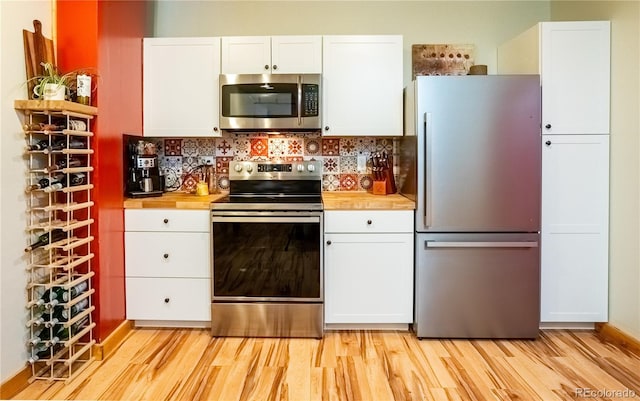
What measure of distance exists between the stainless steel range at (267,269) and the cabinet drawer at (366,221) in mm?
95

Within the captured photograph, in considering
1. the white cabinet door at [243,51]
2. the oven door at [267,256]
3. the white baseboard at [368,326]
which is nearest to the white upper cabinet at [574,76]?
the white baseboard at [368,326]

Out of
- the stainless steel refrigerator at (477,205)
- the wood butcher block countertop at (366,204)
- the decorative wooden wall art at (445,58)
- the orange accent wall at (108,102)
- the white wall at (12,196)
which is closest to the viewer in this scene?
the white wall at (12,196)

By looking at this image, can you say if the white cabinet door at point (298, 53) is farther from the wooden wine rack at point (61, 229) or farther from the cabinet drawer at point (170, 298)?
the cabinet drawer at point (170, 298)

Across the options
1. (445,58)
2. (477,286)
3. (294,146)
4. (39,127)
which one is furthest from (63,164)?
(445,58)

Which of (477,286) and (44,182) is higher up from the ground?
(44,182)

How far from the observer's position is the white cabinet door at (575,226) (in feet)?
8.96

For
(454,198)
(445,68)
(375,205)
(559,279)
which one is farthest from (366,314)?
(445,68)

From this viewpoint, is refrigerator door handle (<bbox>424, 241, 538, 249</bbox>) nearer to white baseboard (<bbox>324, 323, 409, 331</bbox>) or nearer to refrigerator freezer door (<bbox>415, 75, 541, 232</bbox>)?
refrigerator freezer door (<bbox>415, 75, 541, 232</bbox>)

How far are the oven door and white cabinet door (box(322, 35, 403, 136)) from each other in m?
0.75

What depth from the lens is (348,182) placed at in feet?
11.0

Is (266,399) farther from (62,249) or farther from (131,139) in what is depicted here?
(131,139)

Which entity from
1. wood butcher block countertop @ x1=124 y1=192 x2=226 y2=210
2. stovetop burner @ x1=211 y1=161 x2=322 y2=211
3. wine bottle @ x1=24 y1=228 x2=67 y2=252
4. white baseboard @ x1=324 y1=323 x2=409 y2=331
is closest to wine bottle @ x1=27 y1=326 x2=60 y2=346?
wine bottle @ x1=24 y1=228 x2=67 y2=252

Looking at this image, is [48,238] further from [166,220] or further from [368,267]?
[368,267]

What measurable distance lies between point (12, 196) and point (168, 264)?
3.24 feet
